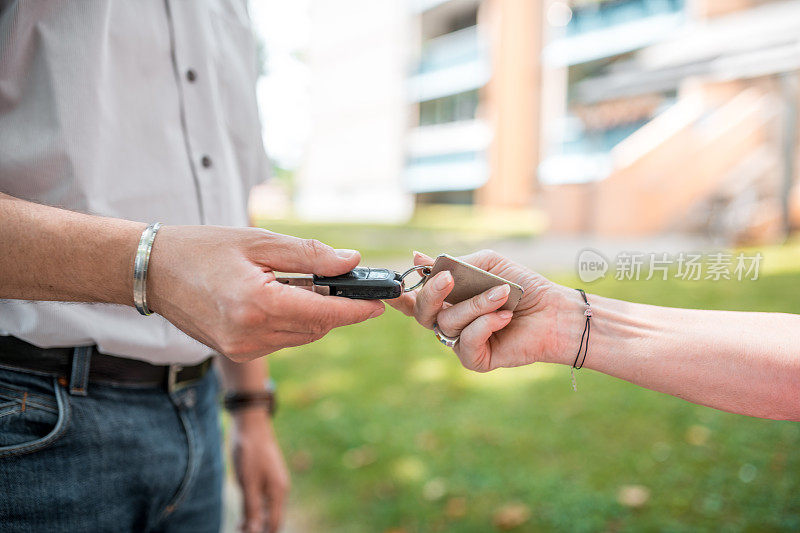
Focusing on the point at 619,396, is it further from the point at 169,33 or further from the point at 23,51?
the point at 23,51

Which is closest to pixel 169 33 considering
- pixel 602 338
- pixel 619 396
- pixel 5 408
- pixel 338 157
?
pixel 5 408

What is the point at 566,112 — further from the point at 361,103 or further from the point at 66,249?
the point at 66,249

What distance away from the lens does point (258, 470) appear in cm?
175

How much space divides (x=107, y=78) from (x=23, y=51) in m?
0.15

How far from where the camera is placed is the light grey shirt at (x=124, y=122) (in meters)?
1.05

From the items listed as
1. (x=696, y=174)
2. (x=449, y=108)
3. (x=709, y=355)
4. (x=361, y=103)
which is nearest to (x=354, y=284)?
(x=709, y=355)

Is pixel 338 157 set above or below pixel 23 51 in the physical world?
above

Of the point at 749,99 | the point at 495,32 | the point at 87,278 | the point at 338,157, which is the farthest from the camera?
the point at 338,157

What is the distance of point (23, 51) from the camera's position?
41.0 inches

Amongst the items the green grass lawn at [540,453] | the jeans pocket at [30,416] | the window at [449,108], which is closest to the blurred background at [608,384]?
the green grass lawn at [540,453]

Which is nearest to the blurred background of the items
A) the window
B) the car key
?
the car key

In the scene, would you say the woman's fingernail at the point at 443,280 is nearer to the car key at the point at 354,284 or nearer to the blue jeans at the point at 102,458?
the car key at the point at 354,284

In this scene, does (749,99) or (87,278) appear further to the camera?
(749,99)

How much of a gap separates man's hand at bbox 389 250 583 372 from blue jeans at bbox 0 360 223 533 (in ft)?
2.28
